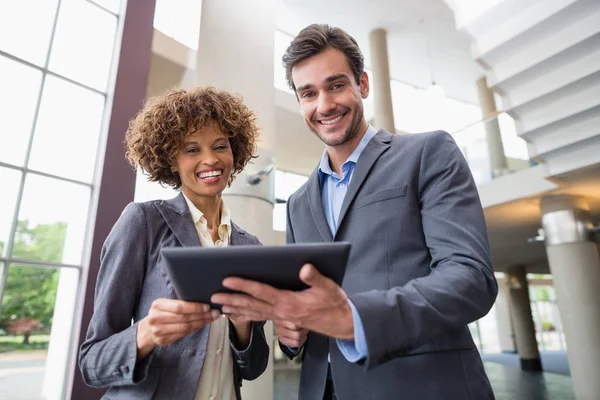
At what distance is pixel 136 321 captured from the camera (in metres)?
1.43

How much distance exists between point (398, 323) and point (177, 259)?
1.74 ft

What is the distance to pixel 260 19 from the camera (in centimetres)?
416

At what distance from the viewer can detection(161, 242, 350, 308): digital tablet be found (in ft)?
2.78

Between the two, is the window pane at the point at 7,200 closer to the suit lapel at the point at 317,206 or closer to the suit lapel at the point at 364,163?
the suit lapel at the point at 317,206

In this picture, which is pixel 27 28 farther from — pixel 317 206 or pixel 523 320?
pixel 523 320

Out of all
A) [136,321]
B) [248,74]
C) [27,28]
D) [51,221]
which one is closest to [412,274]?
[136,321]

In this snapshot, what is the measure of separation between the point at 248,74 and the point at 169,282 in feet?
9.31

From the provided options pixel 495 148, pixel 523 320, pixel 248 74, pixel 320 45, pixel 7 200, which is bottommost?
pixel 523 320

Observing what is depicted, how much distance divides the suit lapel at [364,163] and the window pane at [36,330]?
2055 millimetres

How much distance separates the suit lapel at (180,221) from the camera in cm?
153

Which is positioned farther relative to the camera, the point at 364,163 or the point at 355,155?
the point at 355,155

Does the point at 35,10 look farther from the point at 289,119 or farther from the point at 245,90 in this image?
the point at 289,119

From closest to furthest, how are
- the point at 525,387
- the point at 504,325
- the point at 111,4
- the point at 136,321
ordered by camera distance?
the point at 136,321 → the point at 111,4 → the point at 525,387 → the point at 504,325

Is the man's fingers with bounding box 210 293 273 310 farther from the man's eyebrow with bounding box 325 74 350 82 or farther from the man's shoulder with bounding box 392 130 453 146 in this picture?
the man's eyebrow with bounding box 325 74 350 82
